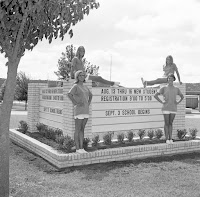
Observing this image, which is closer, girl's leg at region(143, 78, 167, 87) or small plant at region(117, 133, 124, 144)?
small plant at region(117, 133, 124, 144)

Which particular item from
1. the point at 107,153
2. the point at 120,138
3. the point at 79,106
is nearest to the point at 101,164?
the point at 107,153

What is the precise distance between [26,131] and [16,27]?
7.68 meters

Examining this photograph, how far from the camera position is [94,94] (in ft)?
→ 28.0

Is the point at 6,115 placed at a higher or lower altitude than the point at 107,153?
higher

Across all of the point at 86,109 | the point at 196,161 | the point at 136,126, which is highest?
the point at 86,109

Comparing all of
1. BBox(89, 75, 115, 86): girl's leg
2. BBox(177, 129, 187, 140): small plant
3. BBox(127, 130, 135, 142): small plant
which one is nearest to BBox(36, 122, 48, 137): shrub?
BBox(89, 75, 115, 86): girl's leg

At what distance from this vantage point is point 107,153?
7.31 m

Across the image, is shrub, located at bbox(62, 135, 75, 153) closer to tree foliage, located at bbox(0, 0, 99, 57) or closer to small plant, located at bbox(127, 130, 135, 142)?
small plant, located at bbox(127, 130, 135, 142)

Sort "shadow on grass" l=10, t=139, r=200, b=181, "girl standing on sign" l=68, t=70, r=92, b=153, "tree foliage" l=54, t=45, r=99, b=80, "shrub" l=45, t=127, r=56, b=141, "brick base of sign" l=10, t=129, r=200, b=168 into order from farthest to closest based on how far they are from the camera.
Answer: "tree foliage" l=54, t=45, r=99, b=80
"shrub" l=45, t=127, r=56, b=141
"girl standing on sign" l=68, t=70, r=92, b=153
"brick base of sign" l=10, t=129, r=200, b=168
"shadow on grass" l=10, t=139, r=200, b=181

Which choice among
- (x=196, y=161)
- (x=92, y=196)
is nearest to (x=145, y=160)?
(x=196, y=161)

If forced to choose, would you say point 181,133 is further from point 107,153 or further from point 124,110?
point 107,153

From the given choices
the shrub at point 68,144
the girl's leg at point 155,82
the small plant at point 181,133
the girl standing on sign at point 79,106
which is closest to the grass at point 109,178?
the shrub at point 68,144

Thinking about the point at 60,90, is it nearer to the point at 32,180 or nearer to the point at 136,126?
the point at 136,126

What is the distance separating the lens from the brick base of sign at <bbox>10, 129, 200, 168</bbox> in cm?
679
